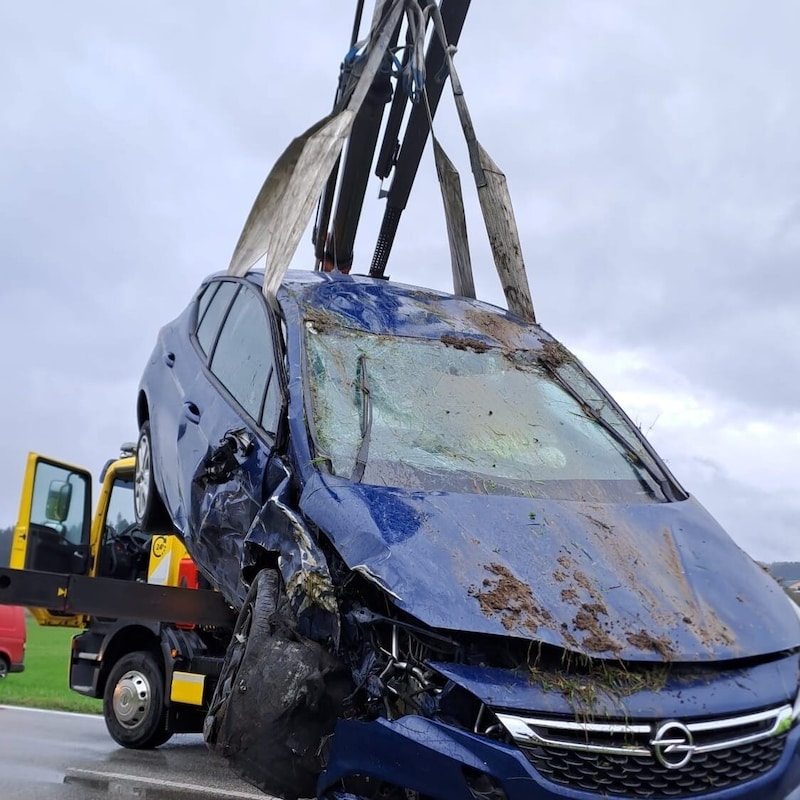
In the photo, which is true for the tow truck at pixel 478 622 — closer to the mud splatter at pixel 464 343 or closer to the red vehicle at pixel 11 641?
the mud splatter at pixel 464 343

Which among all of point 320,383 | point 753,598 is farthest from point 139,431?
point 753,598

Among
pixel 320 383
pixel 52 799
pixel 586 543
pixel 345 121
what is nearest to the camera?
pixel 586 543

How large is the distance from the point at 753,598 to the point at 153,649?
595cm

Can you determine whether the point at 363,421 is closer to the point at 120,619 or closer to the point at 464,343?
the point at 464,343

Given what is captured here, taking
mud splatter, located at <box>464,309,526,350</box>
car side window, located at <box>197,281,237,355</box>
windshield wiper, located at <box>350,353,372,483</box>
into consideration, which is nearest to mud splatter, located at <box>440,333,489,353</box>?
mud splatter, located at <box>464,309,526,350</box>

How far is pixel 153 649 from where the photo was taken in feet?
26.8

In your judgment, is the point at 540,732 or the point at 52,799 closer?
the point at 540,732

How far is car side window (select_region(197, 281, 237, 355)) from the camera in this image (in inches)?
214

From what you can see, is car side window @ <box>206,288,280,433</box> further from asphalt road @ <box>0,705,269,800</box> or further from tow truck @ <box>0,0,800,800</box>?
asphalt road @ <box>0,705,269,800</box>

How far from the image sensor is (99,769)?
6.86 m

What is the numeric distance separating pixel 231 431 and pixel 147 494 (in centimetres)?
185

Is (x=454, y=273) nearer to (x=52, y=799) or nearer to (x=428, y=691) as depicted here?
(x=52, y=799)

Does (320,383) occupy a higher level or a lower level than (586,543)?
higher

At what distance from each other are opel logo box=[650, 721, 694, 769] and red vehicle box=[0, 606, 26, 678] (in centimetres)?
1643
